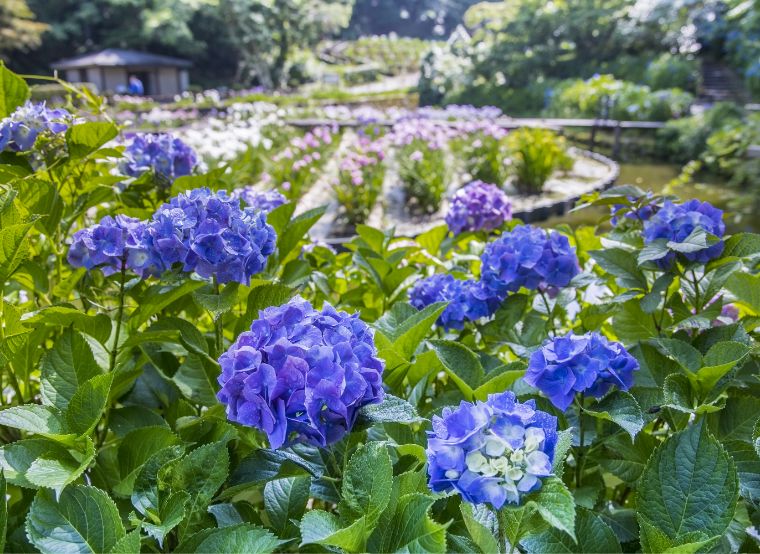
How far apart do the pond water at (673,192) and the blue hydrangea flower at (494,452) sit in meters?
4.40

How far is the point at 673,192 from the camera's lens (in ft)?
25.8

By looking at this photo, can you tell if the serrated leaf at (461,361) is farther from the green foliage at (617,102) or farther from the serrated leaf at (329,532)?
the green foliage at (617,102)

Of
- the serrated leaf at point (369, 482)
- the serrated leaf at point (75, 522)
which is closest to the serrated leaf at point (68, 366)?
the serrated leaf at point (75, 522)

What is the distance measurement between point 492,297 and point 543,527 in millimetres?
639

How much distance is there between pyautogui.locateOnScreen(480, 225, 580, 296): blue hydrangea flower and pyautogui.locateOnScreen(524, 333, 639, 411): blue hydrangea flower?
356mm

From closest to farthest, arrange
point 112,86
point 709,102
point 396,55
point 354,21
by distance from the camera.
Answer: point 709,102, point 112,86, point 396,55, point 354,21

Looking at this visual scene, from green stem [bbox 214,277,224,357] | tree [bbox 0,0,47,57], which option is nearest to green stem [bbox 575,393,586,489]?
green stem [bbox 214,277,224,357]

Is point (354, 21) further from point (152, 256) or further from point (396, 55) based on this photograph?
point (152, 256)

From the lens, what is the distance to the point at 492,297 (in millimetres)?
1236

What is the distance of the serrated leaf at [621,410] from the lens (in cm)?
79

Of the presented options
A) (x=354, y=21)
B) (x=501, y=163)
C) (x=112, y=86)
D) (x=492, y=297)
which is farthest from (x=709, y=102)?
(x=354, y=21)

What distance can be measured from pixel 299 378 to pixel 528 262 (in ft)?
2.08

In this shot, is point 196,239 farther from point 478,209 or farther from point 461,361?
point 478,209

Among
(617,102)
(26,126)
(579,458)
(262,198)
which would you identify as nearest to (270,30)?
(617,102)
